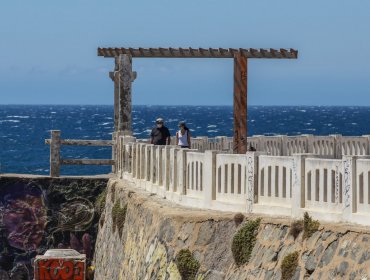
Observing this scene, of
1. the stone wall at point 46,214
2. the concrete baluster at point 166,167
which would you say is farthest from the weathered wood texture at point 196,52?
the concrete baluster at point 166,167

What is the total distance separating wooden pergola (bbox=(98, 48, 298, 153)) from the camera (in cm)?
2703

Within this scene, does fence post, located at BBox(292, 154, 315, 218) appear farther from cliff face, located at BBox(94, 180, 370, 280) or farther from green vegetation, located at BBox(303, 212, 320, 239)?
green vegetation, located at BBox(303, 212, 320, 239)

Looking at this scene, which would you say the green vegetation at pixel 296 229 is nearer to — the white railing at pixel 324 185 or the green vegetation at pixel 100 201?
the white railing at pixel 324 185

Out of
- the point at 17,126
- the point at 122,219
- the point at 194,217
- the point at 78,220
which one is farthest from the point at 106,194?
the point at 17,126

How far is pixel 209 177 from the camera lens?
67.9ft

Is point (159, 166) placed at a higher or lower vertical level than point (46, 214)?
higher

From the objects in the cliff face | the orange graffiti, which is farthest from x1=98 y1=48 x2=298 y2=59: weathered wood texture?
the orange graffiti

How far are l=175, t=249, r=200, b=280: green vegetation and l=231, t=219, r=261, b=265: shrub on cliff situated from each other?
3.45 feet

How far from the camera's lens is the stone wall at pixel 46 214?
108 ft

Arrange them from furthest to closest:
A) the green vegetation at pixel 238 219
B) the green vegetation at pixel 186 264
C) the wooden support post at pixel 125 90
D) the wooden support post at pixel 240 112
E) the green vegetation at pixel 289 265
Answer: the wooden support post at pixel 125 90 → the wooden support post at pixel 240 112 → the green vegetation at pixel 186 264 → the green vegetation at pixel 238 219 → the green vegetation at pixel 289 265

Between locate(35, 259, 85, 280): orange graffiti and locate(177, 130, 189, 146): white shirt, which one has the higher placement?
locate(177, 130, 189, 146): white shirt

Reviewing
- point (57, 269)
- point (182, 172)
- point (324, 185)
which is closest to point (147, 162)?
point (182, 172)

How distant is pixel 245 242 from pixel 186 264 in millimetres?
1610

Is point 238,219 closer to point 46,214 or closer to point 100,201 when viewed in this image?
point 100,201
